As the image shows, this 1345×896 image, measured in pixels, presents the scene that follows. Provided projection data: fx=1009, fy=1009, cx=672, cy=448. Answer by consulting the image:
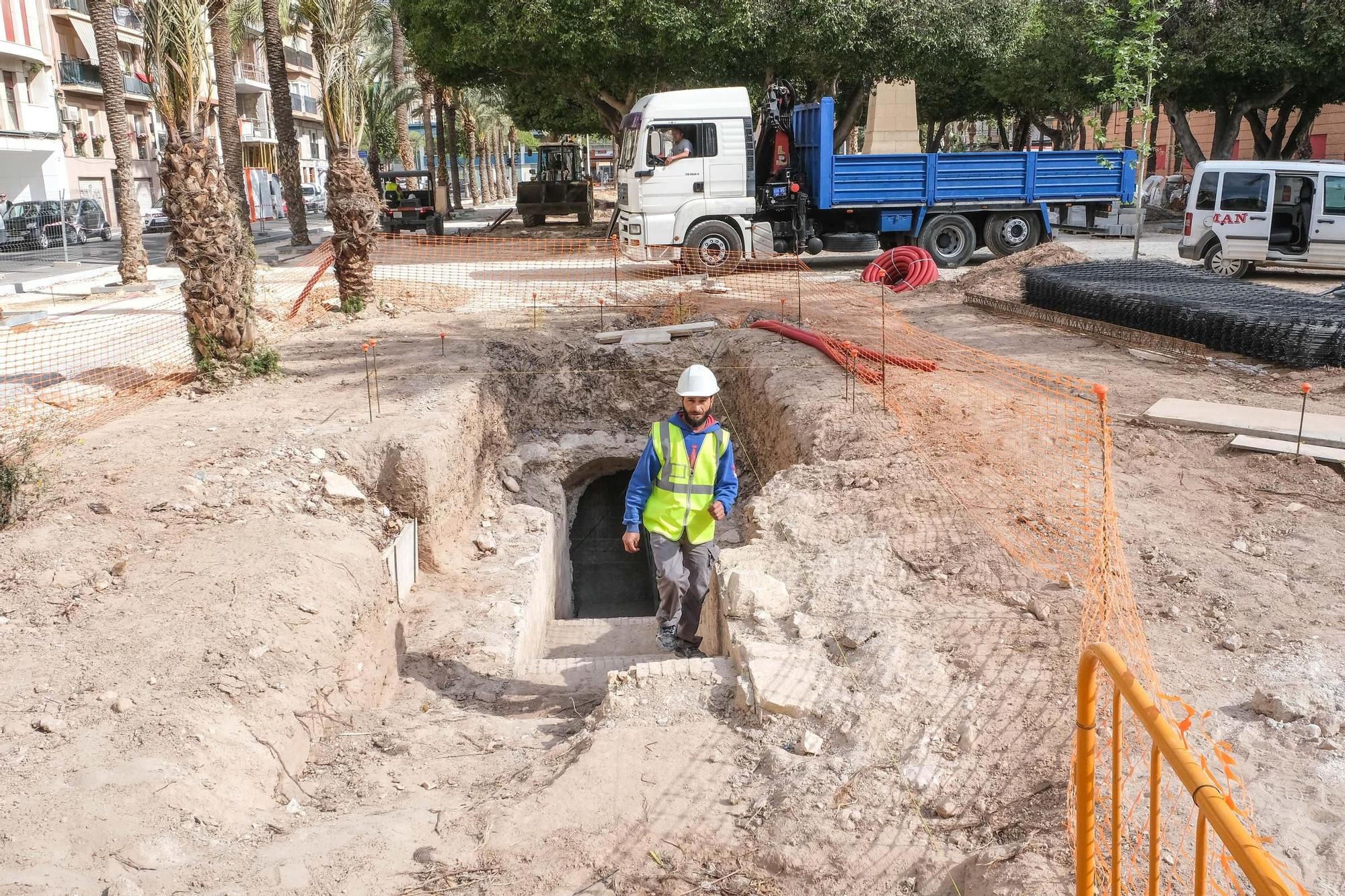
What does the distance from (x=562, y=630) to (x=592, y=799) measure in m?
5.35

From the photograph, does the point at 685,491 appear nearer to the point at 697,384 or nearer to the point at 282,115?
the point at 697,384

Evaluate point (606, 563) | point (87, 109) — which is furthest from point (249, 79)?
point (606, 563)

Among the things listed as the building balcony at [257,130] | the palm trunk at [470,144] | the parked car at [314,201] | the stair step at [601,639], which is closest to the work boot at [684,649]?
the stair step at [601,639]

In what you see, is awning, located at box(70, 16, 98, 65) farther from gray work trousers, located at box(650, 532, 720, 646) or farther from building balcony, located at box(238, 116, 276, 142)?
gray work trousers, located at box(650, 532, 720, 646)

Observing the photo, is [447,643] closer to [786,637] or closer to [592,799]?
[786,637]

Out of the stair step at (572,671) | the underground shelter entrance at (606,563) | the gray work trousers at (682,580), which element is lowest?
the underground shelter entrance at (606,563)

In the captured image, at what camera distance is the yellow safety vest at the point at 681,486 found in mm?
5898

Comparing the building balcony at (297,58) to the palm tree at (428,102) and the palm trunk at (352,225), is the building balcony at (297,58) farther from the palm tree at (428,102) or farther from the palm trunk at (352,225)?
the palm trunk at (352,225)

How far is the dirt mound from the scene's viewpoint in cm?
1581

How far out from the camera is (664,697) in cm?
508

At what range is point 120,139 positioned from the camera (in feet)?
60.5

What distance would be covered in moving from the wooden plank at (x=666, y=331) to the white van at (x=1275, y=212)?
9.27 metres

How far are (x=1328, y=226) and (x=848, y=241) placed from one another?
7.79m

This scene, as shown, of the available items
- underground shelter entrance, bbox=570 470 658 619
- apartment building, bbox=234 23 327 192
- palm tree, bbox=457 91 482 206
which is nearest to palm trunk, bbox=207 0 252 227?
underground shelter entrance, bbox=570 470 658 619
